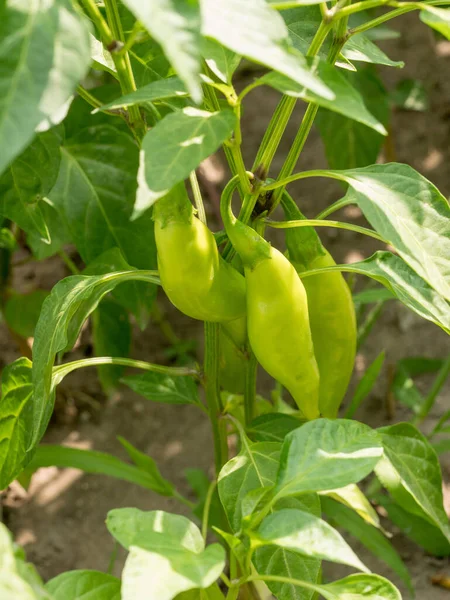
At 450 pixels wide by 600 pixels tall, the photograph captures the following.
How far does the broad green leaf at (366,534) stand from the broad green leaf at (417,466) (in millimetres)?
252

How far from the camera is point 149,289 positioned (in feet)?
3.15

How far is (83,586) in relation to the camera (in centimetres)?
62

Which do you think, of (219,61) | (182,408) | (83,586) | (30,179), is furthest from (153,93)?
(182,408)

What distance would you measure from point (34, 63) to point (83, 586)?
16.2 inches

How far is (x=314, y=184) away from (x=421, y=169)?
9.4 inches

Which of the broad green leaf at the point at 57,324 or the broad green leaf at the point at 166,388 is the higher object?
the broad green leaf at the point at 57,324

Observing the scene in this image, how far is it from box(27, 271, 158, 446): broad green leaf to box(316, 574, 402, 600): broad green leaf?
30 cm

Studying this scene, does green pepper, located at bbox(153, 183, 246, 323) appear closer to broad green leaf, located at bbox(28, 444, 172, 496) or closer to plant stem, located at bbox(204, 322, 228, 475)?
plant stem, located at bbox(204, 322, 228, 475)

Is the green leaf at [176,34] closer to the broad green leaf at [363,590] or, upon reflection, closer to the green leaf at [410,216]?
the green leaf at [410,216]

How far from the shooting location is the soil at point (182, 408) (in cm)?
127

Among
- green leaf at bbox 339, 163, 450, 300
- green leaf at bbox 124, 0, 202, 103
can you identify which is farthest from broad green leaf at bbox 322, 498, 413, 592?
green leaf at bbox 124, 0, 202, 103

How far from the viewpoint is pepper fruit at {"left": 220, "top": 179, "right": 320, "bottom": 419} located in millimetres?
648

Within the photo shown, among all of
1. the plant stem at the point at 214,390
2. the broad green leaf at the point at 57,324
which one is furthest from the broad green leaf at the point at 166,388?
the broad green leaf at the point at 57,324

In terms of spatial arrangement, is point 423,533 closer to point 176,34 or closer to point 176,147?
point 176,147
